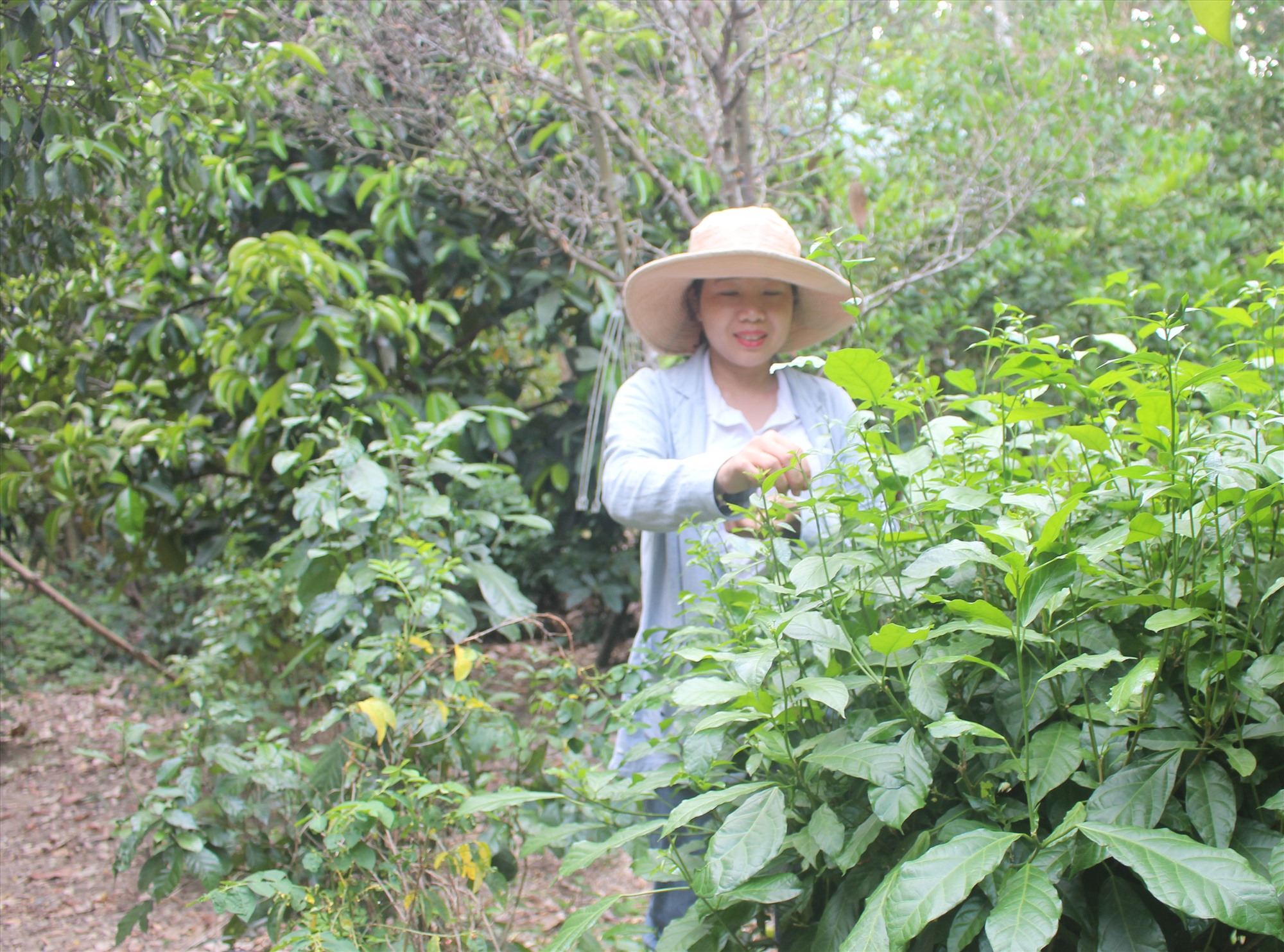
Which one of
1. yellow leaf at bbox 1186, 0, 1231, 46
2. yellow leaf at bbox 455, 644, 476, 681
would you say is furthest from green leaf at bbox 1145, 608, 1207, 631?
yellow leaf at bbox 455, 644, 476, 681

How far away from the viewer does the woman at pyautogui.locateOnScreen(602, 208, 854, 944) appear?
1981mm

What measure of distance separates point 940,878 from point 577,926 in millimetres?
434

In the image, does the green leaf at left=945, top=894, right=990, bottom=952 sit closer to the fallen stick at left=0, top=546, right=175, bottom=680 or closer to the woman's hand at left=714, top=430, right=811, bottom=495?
the woman's hand at left=714, top=430, right=811, bottom=495

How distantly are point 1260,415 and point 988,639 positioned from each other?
31 centimetres

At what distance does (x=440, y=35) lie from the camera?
3654mm

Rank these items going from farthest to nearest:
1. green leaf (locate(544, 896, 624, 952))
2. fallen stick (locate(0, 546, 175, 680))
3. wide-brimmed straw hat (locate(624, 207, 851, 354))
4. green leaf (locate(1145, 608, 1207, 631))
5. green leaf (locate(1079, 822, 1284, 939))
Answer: fallen stick (locate(0, 546, 175, 680)), wide-brimmed straw hat (locate(624, 207, 851, 354)), green leaf (locate(544, 896, 624, 952)), green leaf (locate(1145, 608, 1207, 631)), green leaf (locate(1079, 822, 1284, 939))

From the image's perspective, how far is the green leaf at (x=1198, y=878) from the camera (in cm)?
68

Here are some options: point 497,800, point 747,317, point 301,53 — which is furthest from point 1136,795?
point 301,53

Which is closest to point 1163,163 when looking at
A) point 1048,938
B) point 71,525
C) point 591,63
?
point 591,63

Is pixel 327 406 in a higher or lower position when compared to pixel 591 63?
→ lower

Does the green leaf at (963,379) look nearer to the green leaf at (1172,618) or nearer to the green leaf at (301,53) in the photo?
the green leaf at (1172,618)

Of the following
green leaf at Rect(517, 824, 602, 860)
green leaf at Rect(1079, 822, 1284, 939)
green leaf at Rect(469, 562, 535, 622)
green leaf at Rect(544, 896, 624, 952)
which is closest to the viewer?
green leaf at Rect(1079, 822, 1284, 939)

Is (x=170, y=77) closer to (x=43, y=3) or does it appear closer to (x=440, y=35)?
(x=43, y=3)

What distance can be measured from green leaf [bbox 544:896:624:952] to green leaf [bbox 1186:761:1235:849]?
55 cm
